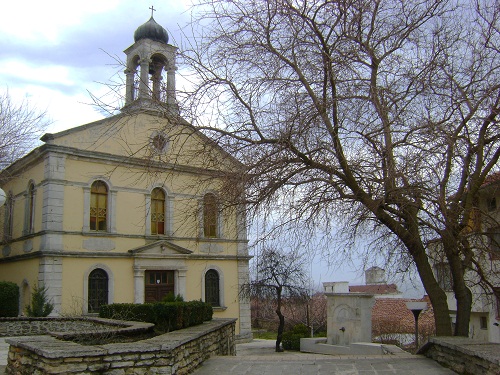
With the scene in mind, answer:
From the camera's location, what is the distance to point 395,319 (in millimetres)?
27938

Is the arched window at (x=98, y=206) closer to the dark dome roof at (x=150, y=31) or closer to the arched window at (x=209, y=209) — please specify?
the dark dome roof at (x=150, y=31)

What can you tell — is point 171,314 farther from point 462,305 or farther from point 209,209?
point 462,305

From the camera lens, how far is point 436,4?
9.09m

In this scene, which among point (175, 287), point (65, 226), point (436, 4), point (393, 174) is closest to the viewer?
point (393, 174)

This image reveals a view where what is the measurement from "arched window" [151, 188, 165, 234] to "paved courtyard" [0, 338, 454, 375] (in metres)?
12.7

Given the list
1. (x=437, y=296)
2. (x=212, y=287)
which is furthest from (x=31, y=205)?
(x=437, y=296)

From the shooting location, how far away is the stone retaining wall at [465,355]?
21.4 ft

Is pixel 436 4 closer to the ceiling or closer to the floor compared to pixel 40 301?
closer to the ceiling

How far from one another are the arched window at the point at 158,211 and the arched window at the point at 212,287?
2.94 meters

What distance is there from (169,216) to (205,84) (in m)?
14.1

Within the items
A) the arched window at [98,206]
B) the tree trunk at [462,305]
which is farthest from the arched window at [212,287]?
the tree trunk at [462,305]

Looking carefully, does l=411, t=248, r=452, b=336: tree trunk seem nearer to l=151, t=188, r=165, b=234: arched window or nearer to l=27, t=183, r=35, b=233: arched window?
l=151, t=188, r=165, b=234: arched window

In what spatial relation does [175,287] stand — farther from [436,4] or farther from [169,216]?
[436,4]

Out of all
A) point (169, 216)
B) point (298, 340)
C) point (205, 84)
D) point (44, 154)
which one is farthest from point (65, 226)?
point (205, 84)
